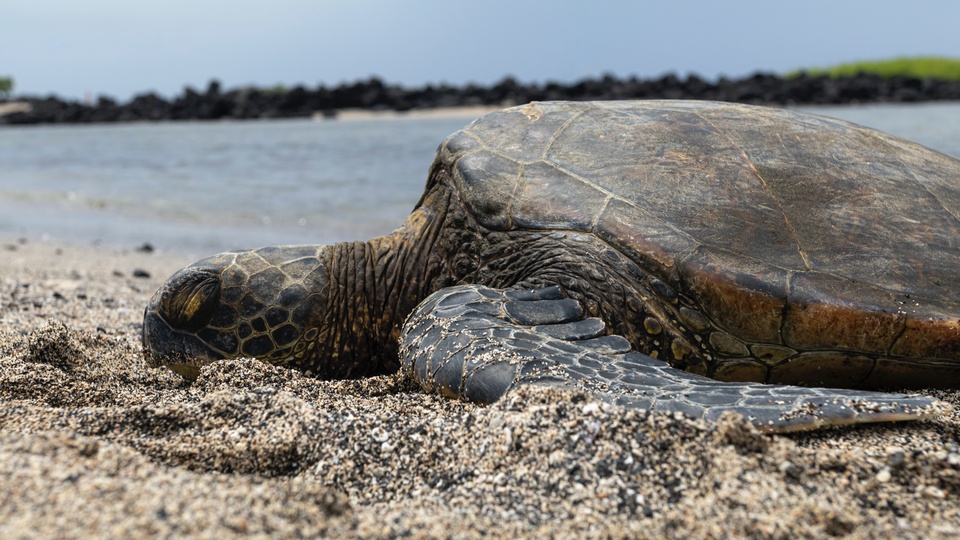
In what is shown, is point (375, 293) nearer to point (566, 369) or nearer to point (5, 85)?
point (566, 369)

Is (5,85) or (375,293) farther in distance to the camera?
(5,85)

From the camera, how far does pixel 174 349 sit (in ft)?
9.45

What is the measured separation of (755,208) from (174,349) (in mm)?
2170

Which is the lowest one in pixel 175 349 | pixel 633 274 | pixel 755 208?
pixel 175 349

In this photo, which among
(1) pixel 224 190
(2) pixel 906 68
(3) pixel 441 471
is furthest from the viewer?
(2) pixel 906 68

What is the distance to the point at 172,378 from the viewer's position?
2918mm

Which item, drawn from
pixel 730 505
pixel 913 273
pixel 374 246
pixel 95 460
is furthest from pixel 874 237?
pixel 95 460

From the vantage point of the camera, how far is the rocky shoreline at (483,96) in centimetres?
3459

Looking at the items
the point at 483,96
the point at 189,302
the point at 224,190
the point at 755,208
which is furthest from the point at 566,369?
the point at 483,96

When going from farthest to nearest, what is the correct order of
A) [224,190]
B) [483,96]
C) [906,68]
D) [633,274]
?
[906,68], [483,96], [224,190], [633,274]

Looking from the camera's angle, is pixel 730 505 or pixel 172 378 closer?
pixel 730 505

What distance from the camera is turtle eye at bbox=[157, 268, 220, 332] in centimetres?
289

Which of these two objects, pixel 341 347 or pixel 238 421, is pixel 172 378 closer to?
pixel 341 347

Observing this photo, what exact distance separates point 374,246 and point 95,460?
181 centimetres
